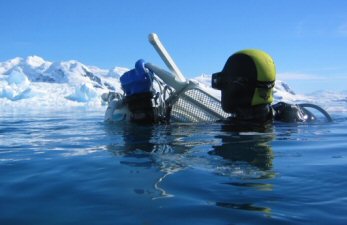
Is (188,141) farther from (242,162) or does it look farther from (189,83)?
(189,83)

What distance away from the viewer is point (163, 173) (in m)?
2.42

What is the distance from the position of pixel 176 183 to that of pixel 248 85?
3.16m

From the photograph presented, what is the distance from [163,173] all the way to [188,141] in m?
1.61

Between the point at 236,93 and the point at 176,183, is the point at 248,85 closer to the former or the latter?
the point at 236,93

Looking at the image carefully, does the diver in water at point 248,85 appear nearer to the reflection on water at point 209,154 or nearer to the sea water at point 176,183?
the reflection on water at point 209,154

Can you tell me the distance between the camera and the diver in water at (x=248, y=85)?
201 inches

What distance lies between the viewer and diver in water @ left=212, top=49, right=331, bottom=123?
511 cm

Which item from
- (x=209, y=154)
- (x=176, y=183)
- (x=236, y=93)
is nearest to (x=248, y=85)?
(x=236, y=93)

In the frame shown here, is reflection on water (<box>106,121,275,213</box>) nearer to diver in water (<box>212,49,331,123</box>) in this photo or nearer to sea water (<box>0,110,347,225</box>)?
sea water (<box>0,110,347,225</box>)

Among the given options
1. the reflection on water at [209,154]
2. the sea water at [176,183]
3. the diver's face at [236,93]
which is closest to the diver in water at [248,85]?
the diver's face at [236,93]

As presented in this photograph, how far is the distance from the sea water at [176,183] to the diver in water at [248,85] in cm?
133

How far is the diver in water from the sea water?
133cm

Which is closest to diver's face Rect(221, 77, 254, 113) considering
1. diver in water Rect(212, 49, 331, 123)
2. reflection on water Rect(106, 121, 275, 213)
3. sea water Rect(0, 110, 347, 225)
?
diver in water Rect(212, 49, 331, 123)

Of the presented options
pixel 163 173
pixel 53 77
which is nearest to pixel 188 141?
pixel 163 173
